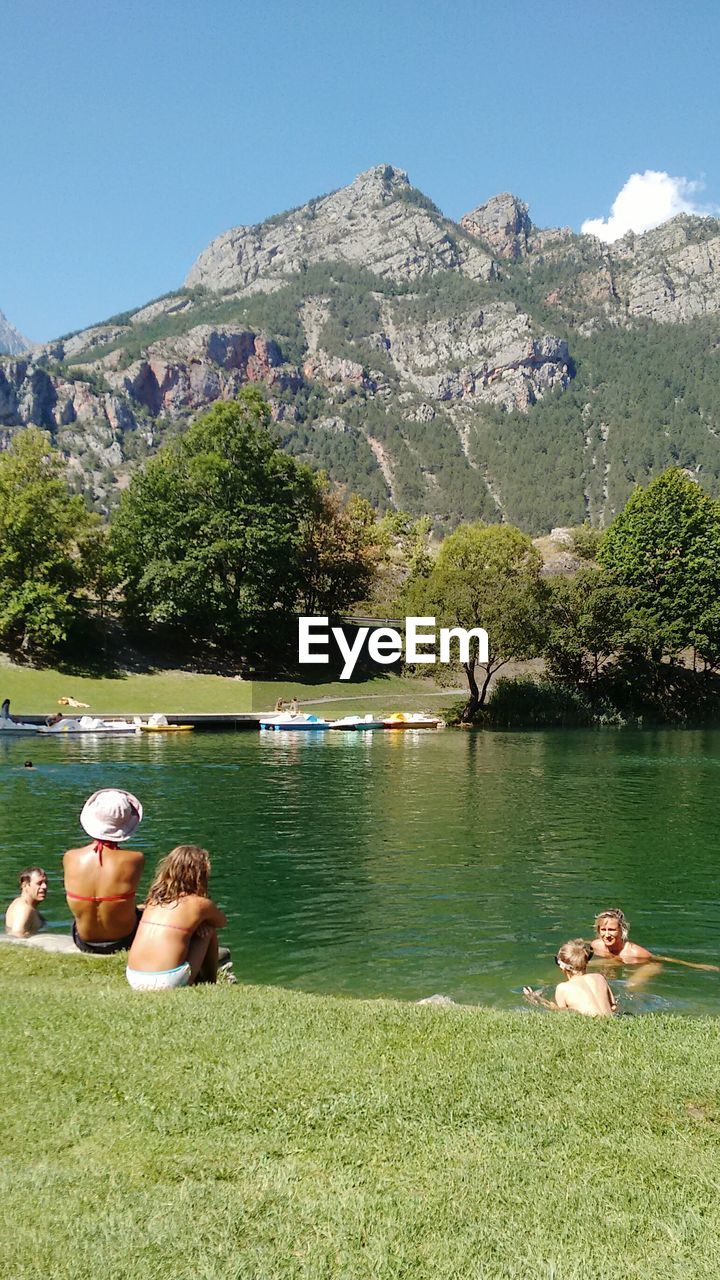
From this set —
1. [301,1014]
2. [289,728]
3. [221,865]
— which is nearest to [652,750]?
[289,728]

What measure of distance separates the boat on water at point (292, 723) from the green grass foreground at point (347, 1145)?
47.0 metres

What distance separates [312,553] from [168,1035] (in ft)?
264

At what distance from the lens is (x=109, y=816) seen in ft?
34.8

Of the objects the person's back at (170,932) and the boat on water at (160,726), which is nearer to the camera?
the person's back at (170,932)

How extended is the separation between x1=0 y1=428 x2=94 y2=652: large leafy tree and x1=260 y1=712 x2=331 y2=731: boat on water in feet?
66.7

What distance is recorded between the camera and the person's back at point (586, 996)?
1114 centimetres

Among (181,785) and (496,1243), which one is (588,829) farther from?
(496,1243)

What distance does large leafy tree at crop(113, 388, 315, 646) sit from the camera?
76.4 meters

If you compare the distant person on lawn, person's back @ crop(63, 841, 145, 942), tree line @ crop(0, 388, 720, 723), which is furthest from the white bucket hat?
tree line @ crop(0, 388, 720, 723)

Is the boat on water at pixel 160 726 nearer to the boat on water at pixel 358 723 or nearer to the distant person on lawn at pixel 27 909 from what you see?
the boat on water at pixel 358 723

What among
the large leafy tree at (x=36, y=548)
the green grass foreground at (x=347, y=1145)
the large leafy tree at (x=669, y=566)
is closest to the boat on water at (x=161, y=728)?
the large leafy tree at (x=36, y=548)

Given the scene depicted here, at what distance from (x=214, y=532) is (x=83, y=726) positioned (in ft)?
106

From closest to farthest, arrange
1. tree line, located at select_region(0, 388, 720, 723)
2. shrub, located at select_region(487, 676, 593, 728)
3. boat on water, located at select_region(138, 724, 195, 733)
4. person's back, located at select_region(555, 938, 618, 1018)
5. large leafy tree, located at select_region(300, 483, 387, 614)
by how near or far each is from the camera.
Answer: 1. person's back, located at select_region(555, 938, 618, 1018)
2. boat on water, located at select_region(138, 724, 195, 733)
3. shrub, located at select_region(487, 676, 593, 728)
4. tree line, located at select_region(0, 388, 720, 723)
5. large leafy tree, located at select_region(300, 483, 387, 614)

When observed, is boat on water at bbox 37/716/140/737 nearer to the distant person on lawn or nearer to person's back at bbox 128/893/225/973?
the distant person on lawn
